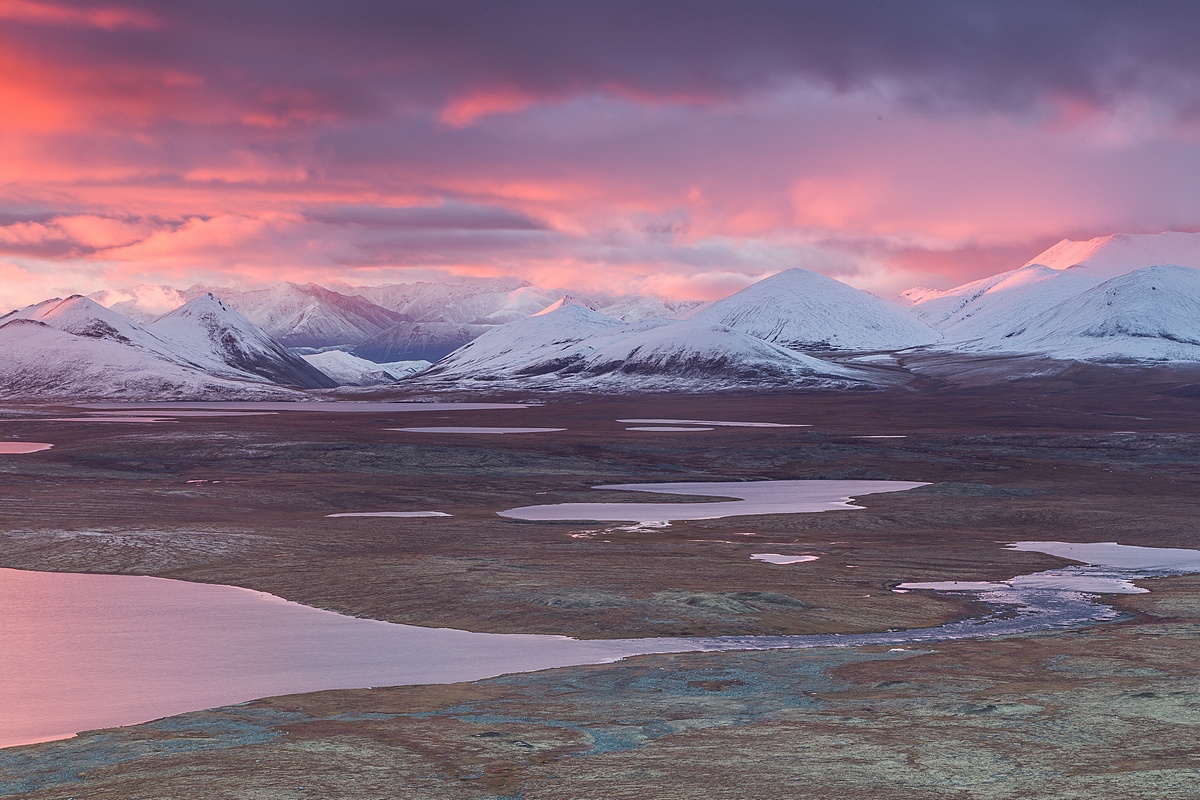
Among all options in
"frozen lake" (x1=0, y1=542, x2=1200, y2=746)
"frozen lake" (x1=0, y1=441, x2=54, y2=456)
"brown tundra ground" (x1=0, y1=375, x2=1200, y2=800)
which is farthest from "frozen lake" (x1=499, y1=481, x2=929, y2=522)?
"frozen lake" (x1=0, y1=441, x2=54, y2=456)

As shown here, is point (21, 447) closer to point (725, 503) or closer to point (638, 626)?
point (725, 503)

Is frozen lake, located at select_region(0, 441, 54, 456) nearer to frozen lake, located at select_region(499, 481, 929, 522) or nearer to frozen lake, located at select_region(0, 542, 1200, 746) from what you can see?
frozen lake, located at select_region(499, 481, 929, 522)

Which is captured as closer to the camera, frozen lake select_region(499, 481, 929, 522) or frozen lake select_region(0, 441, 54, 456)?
frozen lake select_region(499, 481, 929, 522)

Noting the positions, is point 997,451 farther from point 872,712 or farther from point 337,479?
point 872,712

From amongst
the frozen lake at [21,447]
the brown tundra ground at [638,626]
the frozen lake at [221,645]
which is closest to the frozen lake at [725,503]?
the brown tundra ground at [638,626]

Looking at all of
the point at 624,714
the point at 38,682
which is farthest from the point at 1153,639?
the point at 38,682
